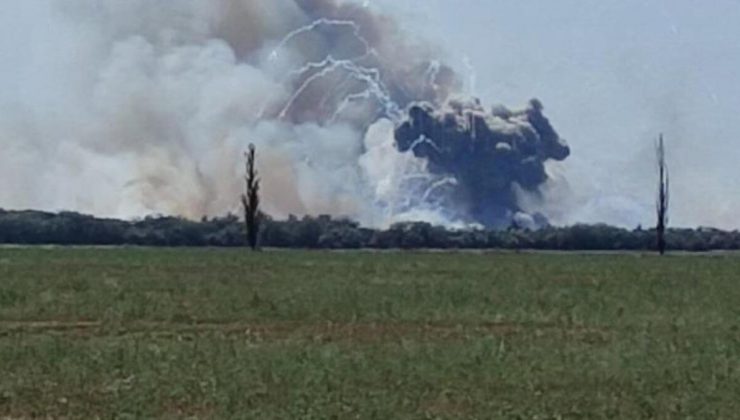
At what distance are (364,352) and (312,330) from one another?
7.47 meters

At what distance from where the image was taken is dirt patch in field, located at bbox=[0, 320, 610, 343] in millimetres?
31703

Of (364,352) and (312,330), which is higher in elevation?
(312,330)

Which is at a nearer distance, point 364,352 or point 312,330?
point 364,352

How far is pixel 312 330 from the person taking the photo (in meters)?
34.1

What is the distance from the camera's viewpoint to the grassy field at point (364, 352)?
790 inches

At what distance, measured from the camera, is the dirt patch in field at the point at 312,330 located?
31703 mm

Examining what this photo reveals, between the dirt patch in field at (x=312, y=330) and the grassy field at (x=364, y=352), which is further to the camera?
the dirt patch in field at (x=312, y=330)

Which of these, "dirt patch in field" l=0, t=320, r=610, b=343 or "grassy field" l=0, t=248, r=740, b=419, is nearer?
"grassy field" l=0, t=248, r=740, b=419

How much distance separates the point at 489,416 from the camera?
19.2 metres

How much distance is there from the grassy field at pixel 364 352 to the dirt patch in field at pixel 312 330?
63 mm

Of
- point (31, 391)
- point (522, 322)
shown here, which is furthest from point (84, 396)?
point (522, 322)

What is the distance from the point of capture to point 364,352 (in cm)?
2670

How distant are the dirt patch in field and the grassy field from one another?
63 millimetres

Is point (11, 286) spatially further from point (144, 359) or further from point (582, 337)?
point (144, 359)
